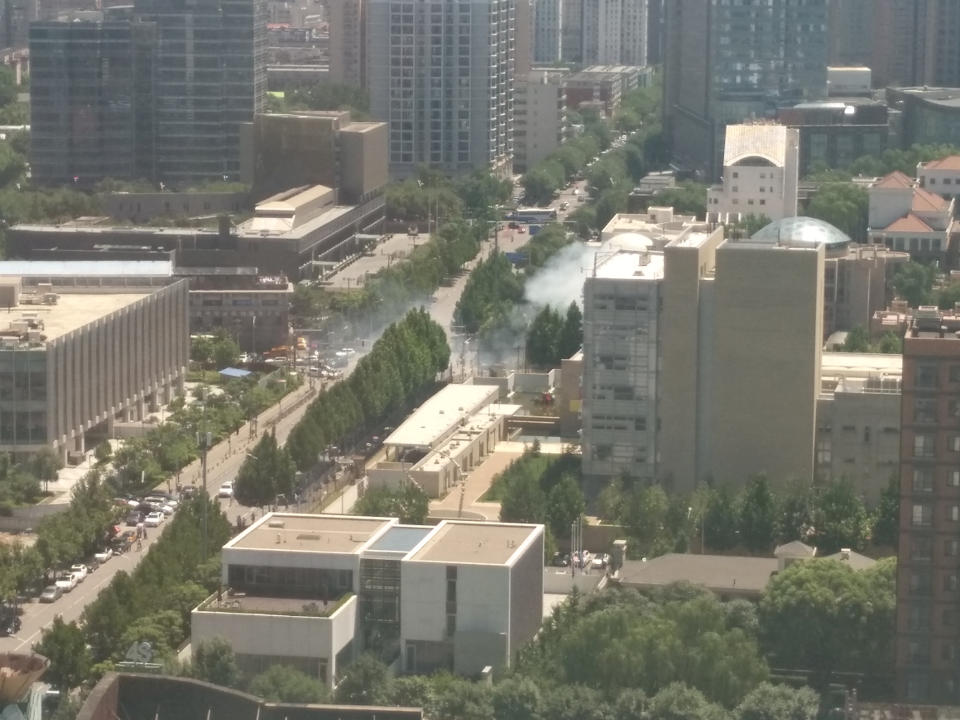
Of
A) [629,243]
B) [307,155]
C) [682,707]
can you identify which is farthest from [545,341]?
[682,707]

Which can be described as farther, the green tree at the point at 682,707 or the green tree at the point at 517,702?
the green tree at the point at 517,702

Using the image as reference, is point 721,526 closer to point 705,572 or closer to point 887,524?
point 887,524

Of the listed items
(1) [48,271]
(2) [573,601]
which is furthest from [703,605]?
(1) [48,271]

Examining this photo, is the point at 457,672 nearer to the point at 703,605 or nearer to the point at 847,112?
Result: the point at 703,605

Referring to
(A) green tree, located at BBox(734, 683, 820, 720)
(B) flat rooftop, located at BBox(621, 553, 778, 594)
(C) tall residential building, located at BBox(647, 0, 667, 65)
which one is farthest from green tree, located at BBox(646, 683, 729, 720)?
(C) tall residential building, located at BBox(647, 0, 667, 65)

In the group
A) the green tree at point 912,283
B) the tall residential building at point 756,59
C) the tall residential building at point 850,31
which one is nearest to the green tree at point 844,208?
the green tree at point 912,283

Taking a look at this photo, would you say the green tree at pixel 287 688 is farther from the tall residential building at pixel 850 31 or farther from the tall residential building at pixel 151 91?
the tall residential building at pixel 850 31

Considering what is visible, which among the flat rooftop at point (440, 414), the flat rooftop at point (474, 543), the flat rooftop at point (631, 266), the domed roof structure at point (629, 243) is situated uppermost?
the flat rooftop at point (631, 266)

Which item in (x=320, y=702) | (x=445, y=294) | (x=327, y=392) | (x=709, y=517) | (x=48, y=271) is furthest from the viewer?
(x=445, y=294)
